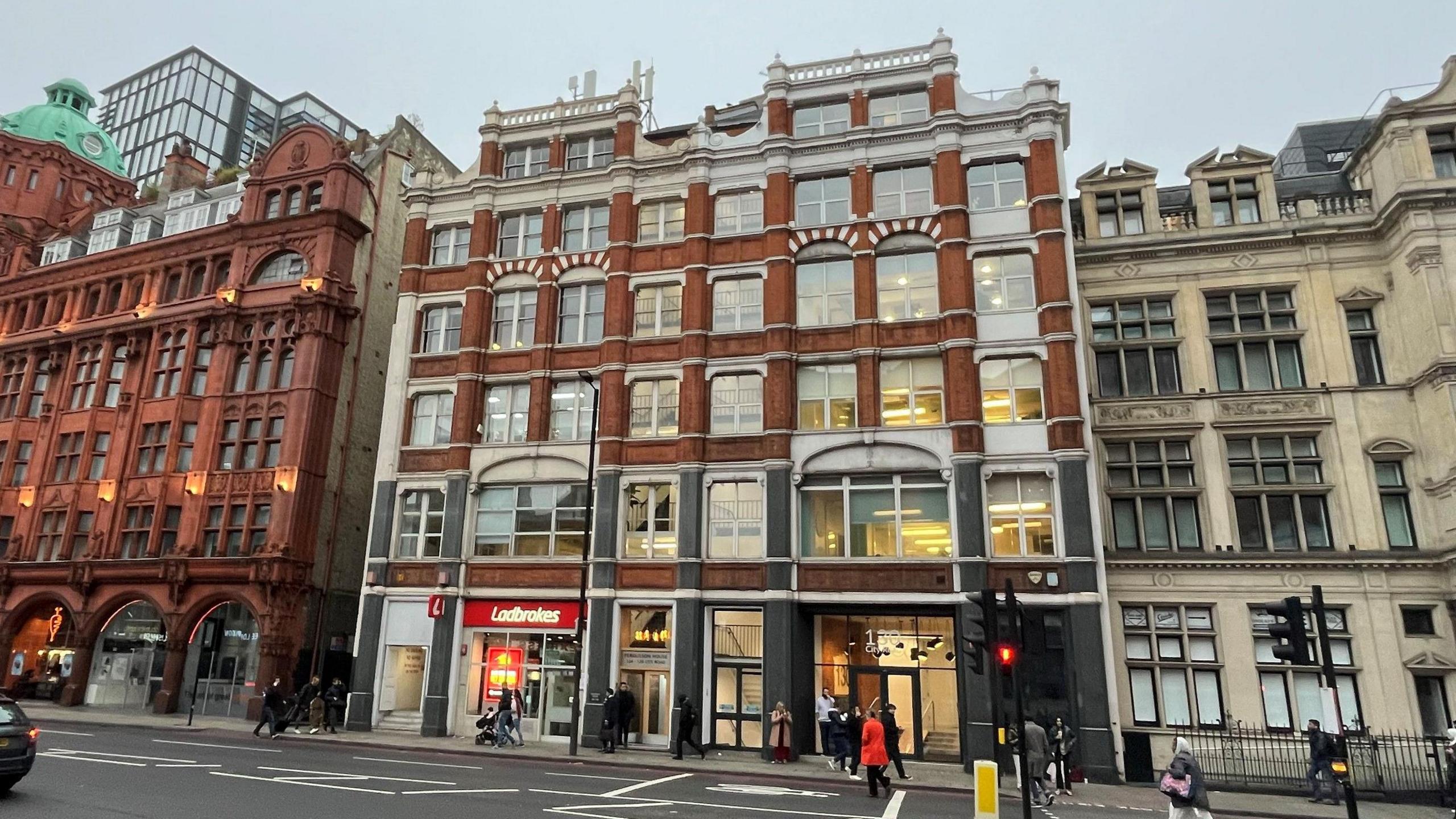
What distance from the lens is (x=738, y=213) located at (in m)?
30.1

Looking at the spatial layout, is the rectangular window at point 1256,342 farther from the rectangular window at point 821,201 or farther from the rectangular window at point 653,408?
the rectangular window at point 653,408

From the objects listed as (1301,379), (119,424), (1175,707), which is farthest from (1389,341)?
(119,424)

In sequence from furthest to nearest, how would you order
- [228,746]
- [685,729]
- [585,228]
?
[585,228] → [685,729] → [228,746]

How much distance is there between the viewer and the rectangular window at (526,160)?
33.1 metres

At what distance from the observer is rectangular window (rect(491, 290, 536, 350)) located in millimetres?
31281

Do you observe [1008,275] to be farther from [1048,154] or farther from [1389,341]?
[1389,341]

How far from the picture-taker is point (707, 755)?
2439 centimetres

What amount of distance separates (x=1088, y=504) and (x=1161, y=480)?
363 cm

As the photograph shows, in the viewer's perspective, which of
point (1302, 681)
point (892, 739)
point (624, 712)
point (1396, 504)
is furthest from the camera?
point (624, 712)

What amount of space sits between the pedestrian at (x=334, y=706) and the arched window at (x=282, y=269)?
17.4 meters

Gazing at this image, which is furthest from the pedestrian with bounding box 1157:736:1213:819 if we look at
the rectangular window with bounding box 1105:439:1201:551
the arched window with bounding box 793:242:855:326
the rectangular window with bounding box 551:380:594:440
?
the rectangular window with bounding box 551:380:594:440

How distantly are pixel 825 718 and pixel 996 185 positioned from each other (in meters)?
17.4

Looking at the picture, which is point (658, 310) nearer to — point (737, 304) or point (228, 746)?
point (737, 304)

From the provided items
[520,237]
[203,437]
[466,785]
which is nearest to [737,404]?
[520,237]
